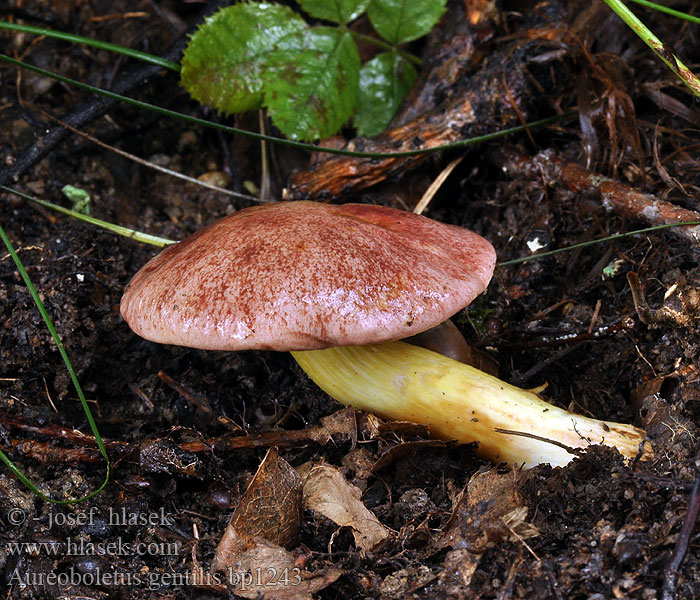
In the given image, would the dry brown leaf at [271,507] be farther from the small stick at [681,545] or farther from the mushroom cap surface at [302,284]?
the small stick at [681,545]

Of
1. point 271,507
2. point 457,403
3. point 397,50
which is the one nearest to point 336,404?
point 457,403

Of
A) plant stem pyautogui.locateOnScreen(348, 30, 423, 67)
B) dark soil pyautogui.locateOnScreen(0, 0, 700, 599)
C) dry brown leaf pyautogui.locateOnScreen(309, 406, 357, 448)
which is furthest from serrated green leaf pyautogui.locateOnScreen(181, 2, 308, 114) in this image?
dry brown leaf pyautogui.locateOnScreen(309, 406, 357, 448)

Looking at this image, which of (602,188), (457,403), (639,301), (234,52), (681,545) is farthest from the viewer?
(234,52)

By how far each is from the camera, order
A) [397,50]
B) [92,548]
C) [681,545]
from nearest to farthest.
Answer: [681,545] → [92,548] → [397,50]

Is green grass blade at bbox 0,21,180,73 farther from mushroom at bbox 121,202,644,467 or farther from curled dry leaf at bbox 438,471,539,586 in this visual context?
curled dry leaf at bbox 438,471,539,586

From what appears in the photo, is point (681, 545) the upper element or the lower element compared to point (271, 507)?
upper

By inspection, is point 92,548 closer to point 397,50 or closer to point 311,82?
point 311,82

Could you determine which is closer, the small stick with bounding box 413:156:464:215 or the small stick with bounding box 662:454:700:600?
the small stick with bounding box 662:454:700:600
